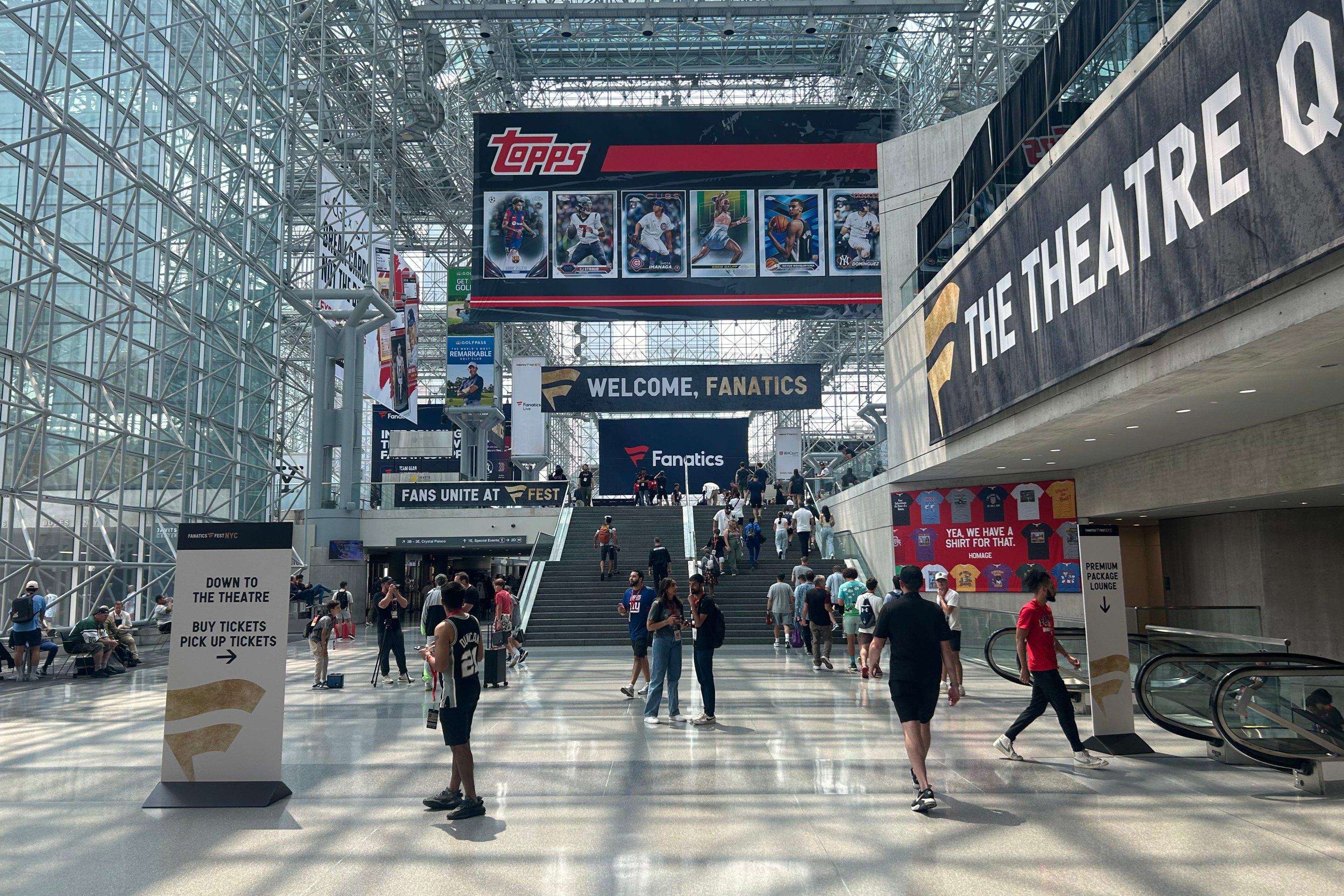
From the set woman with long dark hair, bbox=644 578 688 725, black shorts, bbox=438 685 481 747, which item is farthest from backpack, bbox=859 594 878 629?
black shorts, bbox=438 685 481 747

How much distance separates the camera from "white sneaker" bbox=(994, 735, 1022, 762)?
783 cm

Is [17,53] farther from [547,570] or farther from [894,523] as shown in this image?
[894,523]

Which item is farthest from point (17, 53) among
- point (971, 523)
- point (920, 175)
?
point (971, 523)

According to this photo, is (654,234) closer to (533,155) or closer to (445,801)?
(533,155)

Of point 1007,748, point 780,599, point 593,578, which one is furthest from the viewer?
point 593,578

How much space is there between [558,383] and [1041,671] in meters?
24.1

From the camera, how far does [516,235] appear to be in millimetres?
27578

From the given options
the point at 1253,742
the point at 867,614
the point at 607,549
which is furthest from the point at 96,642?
the point at 1253,742

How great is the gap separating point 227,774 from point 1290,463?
A: 36.4 ft

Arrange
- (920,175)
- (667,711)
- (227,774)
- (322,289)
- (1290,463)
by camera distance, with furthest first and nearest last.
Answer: (322,289)
(920,175)
(1290,463)
(667,711)
(227,774)

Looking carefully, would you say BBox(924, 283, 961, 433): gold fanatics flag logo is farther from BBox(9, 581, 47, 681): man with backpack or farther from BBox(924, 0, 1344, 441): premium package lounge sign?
BBox(9, 581, 47, 681): man with backpack

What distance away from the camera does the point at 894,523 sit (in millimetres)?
19391

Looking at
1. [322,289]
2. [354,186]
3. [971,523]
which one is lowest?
[971,523]

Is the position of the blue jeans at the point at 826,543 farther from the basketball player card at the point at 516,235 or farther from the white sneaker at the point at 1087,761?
the white sneaker at the point at 1087,761
